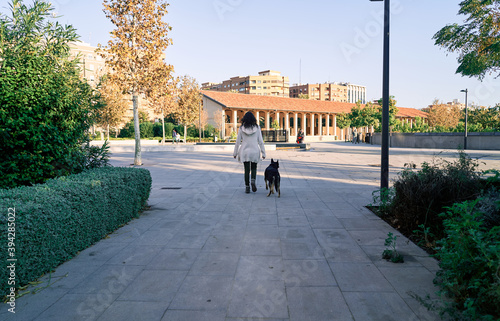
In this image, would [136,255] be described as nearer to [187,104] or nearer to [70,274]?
[70,274]

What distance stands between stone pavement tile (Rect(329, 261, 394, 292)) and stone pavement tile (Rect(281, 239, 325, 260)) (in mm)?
336

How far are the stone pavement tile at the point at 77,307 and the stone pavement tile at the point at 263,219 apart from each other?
291 centimetres

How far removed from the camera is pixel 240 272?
3562mm

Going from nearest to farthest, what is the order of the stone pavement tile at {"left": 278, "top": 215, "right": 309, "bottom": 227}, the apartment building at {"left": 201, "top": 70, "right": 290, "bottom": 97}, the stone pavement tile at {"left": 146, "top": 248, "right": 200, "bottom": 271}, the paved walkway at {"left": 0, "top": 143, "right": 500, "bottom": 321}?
1. the paved walkway at {"left": 0, "top": 143, "right": 500, "bottom": 321}
2. the stone pavement tile at {"left": 146, "top": 248, "right": 200, "bottom": 271}
3. the stone pavement tile at {"left": 278, "top": 215, "right": 309, "bottom": 227}
4. the apartment building at {"left": 201, "top": 70, "right": 290, "bottom": 97}

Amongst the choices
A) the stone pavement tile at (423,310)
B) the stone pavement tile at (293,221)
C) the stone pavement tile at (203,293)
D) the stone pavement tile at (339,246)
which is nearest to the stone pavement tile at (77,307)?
the stone pavement tile at (203,293)

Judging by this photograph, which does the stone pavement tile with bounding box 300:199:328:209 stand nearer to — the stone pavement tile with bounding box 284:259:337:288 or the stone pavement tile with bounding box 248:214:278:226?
the stone pavement tile with bounding box 248:214:278:226

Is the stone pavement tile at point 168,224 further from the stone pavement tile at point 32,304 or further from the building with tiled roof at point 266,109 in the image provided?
the building with tiled roof at point 266,109

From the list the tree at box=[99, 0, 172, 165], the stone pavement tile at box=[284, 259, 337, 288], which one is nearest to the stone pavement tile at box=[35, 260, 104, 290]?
the stone pavement tile at box=[284, 259, 337, 288]

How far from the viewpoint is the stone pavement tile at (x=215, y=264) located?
141 inches

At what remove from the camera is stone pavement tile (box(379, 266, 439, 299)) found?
3.07 meters

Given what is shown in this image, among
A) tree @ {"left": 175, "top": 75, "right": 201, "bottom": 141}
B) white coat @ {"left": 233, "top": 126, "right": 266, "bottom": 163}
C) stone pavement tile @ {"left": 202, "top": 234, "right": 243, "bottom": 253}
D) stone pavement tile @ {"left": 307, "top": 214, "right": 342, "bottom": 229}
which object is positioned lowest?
stone pavement tile @ {"left": 202, "top": 234, "right": 243, "bottom": 253}

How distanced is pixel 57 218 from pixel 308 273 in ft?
9.01

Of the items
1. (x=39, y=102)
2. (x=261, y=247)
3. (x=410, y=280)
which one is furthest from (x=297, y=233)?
(x=39, y=102)

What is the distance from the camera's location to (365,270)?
3.59 meters
